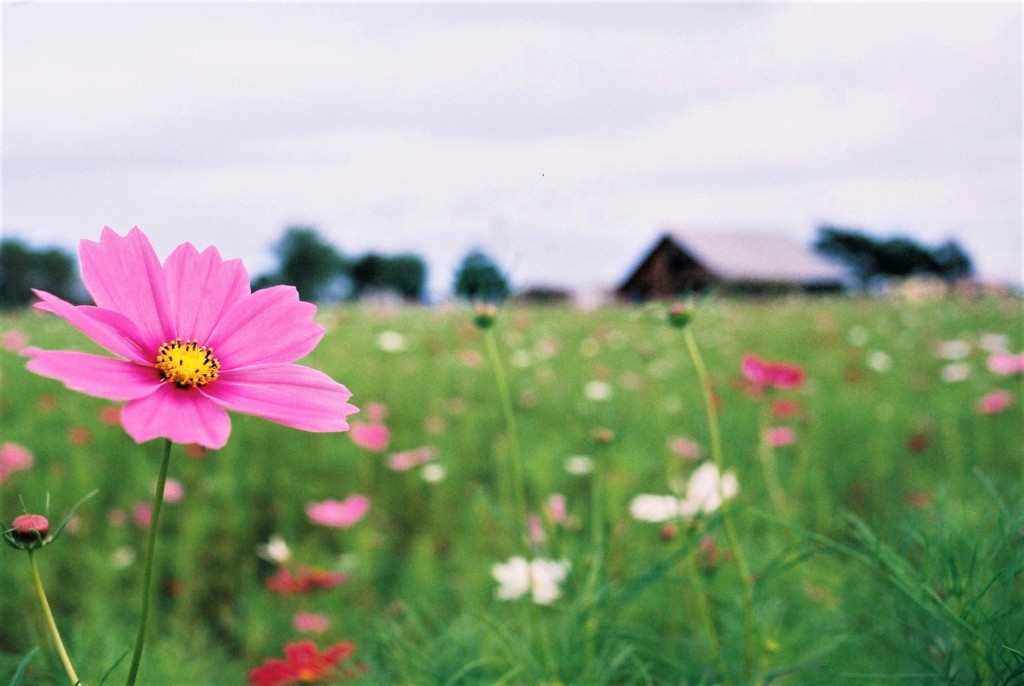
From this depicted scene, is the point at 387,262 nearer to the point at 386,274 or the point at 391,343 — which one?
the point at 386,274

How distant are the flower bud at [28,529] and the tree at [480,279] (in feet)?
1.24

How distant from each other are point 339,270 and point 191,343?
92.8ft

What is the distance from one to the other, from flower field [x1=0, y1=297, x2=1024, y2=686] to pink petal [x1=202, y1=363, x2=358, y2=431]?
0.11m

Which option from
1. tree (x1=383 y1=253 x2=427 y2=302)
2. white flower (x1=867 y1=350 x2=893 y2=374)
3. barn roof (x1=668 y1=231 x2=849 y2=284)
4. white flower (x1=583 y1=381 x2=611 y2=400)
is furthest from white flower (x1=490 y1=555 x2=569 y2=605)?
tree (x1=383 y1=253 x2=427 y2=302)

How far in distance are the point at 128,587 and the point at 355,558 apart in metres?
0.47

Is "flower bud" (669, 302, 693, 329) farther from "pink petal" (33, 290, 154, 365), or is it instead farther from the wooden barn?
the wooden barn

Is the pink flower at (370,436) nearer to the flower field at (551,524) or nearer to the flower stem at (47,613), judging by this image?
the flower field at (551,524)

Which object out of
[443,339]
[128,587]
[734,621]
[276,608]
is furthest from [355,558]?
[443,339]

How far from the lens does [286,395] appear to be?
0.34 m

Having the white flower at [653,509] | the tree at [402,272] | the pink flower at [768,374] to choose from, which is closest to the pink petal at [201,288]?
the white flower at [653,509]

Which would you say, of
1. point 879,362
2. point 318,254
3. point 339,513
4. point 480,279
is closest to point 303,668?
point 480,279

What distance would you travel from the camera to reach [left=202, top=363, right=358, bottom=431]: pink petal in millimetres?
318

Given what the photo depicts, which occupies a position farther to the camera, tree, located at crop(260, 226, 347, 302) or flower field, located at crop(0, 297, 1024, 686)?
tree, located at crop(260, 226, 347, 302)

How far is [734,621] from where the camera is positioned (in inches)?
30.9
